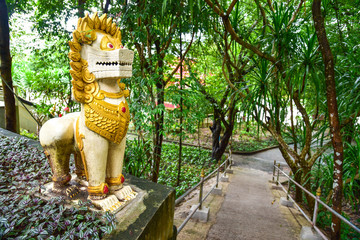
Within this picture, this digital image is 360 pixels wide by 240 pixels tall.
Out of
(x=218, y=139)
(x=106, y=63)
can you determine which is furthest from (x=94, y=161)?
(x=218, y=139)

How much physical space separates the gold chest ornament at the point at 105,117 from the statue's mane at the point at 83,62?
51 millimetres

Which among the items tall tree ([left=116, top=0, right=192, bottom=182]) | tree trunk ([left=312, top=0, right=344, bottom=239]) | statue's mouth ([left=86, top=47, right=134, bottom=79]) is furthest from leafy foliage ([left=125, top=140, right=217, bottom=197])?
statue's mouth ([left=86, top=47, right=134, bottom=79])

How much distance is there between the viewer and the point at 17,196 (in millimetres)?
1330

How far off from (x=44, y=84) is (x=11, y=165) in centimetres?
487

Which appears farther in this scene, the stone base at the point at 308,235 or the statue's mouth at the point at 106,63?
the stone base at the point at 308,235

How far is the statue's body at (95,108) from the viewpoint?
1312 millimetres

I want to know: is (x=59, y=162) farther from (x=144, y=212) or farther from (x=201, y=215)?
(x=201, y=215)

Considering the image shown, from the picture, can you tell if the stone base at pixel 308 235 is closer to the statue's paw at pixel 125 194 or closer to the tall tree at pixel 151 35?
the tall tree at pixel 151 35

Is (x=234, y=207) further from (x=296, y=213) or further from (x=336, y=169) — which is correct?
(x=336, y=169)

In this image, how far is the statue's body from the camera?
4.31ft

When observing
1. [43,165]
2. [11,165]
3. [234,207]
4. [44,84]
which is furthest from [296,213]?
[44,84]

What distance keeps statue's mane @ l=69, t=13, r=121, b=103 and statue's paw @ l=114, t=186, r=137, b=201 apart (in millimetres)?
658

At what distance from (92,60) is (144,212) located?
41.0 inches

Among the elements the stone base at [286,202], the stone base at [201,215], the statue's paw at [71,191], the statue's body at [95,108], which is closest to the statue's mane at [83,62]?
the statue's body at [95,108]
